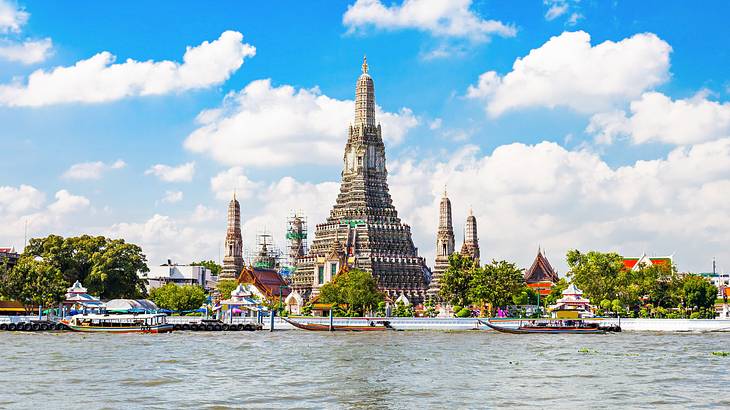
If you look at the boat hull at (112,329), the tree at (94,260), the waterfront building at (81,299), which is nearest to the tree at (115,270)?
the tree at (94,260)

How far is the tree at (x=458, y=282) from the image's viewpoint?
103 meters

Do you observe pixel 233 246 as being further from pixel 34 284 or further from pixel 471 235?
pixel 34 284

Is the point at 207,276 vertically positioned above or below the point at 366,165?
below

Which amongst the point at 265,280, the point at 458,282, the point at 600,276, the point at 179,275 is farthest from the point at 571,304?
the point at 179,275

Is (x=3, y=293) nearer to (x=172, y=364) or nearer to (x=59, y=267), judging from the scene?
(x=59, y=267)

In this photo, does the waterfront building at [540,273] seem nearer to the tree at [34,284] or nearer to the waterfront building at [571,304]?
the waterfront building at [571,304]

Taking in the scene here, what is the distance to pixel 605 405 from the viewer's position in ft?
110

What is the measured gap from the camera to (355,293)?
107m

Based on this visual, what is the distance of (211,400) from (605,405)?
13875mm

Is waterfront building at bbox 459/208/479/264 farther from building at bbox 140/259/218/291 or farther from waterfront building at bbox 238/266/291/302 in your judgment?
building at bbox 140/259/218/291

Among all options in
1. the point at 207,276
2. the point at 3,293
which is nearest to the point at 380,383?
the point at 3,293

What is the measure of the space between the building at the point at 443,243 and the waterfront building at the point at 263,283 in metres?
21.8

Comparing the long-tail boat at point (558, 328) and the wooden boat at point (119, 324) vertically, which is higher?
the wooden boat at point (119, 324)

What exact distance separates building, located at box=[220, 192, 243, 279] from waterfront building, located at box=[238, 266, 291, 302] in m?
5.54
